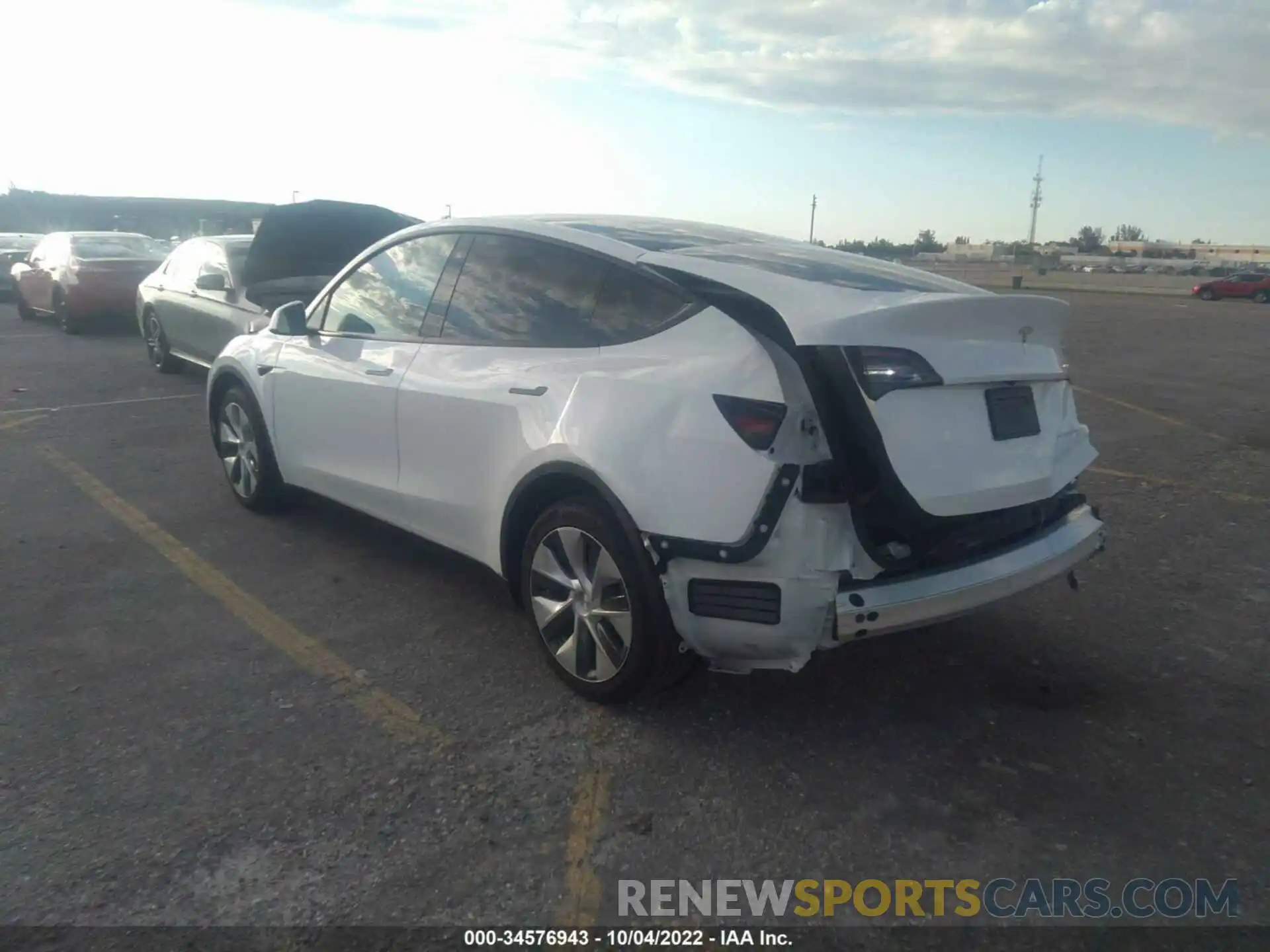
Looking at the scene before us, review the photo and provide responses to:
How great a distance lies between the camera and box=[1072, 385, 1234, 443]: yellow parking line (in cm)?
886

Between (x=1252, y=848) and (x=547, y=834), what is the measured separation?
203 cm

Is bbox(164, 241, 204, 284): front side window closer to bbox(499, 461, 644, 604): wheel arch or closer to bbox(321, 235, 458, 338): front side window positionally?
bbox(321, 235, 458, 338): front side window

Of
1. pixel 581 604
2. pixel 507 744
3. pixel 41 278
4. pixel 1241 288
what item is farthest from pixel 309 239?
pixel 1241 288

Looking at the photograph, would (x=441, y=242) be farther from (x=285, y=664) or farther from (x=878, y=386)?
(x=878, y=386)

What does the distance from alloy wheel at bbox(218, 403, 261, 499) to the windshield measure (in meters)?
10.3

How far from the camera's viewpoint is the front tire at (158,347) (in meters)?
10.9

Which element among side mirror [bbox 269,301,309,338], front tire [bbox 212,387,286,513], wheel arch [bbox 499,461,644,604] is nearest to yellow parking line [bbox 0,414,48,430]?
front tire [bbox 212,387,286,513]

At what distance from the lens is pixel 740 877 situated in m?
2.77

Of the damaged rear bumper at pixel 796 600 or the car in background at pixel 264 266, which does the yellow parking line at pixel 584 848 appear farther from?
the car in background at pixel 264 266

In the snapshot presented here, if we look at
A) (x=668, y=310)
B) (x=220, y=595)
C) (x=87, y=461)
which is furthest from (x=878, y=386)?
(x=87, y=461)

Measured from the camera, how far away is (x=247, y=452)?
588cm

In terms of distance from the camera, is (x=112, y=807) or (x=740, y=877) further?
(x=112, y=807)

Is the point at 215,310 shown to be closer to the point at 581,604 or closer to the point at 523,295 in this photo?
the point at 523,295

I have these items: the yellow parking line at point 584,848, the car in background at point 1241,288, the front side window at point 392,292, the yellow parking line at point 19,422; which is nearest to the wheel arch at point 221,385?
the front side window at point 392,292
